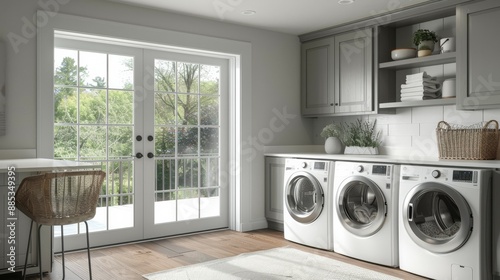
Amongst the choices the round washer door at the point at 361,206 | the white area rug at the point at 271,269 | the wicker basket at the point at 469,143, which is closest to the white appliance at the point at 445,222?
the round washer door at the point at 361,206

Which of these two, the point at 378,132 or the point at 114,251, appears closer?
the point at 114,251

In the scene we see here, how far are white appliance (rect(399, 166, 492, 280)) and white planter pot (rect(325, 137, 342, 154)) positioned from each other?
138cm

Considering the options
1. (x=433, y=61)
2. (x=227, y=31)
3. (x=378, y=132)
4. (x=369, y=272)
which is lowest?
(x=369, y=272)

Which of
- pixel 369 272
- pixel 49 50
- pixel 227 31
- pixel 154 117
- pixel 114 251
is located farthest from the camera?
pixel 227 31

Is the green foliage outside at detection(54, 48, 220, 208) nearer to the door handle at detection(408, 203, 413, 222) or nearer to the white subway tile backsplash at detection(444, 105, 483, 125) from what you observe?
the door handle at detection(408, 203, 413, 222)

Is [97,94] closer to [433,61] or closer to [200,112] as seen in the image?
[200,112]

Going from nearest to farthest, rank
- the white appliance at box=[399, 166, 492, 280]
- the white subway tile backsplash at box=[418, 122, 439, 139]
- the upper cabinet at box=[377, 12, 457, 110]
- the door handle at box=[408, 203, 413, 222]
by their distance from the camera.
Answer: the white appliance at box=[399, 166, 492, 280] → the door handle at box=[408, 203, 413, 222] → the upper cabinet at box=[377, 12, 457, 110] → the white subway tile backsplash at box=[418, 122, 439, 139]

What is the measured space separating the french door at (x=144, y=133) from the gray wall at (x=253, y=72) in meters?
0.29

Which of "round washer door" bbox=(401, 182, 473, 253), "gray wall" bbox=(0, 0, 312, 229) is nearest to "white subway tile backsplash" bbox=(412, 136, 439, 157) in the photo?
"round washer door" bbox=(401, 182, 473, 253)

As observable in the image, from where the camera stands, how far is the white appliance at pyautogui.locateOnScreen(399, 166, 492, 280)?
9.93ft

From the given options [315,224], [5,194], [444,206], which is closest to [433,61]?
[444,206]

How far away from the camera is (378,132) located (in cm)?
477

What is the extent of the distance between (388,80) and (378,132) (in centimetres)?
57

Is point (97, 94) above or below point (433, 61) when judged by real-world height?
below
